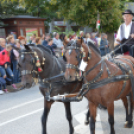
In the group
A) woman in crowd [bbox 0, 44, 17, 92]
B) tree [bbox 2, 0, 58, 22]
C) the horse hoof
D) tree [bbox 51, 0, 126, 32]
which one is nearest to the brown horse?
the horse hoof

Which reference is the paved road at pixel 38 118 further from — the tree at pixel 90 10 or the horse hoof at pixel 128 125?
the tree at pixel 90 10

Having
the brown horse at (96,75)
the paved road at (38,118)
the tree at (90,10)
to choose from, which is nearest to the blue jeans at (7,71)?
the paved road at (38,118)

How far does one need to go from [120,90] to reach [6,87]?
5.73 m

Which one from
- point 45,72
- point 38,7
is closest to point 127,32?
point 45,72

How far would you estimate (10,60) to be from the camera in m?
7.86

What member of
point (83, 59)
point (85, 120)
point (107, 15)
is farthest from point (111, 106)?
point (107, 15)

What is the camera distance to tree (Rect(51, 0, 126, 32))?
491 inches

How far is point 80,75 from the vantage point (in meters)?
3.10

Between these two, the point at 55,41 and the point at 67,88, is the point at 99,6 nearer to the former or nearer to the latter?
the point at 55,41

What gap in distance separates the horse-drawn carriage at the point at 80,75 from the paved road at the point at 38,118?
0.52 m

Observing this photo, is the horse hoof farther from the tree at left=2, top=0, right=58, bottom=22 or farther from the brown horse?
the tree at left=2, top=0, right=58, bottom=22

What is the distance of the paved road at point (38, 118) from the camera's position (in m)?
4.16

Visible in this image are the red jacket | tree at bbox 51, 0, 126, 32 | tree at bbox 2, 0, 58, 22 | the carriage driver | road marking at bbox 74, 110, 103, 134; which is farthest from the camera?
tree at bbox 2, 0, 58, 22

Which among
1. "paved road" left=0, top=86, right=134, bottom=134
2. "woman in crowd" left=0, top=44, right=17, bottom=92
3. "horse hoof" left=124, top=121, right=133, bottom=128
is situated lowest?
"paved road" left=0, top=86, right=134, bottom=134
